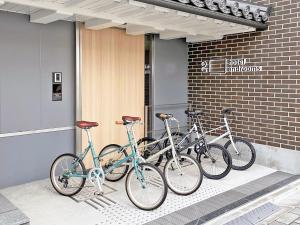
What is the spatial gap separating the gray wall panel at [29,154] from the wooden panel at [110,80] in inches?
16.6

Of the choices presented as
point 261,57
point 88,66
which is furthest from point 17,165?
point 261,57

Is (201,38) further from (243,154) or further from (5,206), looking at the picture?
(5,206)

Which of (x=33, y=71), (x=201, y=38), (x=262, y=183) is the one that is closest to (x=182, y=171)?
(x=262, y=183)

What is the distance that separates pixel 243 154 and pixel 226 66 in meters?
1.87

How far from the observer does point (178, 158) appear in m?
4.48

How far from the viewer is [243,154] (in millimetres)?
5930

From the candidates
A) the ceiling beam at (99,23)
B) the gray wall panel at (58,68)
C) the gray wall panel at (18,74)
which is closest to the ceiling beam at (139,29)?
the ceiling beam at (99,23)

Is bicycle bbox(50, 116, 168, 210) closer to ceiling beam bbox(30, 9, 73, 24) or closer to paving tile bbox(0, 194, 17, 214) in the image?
paving tile bbox(0, 194, 17, 214)

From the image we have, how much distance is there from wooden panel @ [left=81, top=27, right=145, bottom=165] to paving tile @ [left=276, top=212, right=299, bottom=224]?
3.14 m

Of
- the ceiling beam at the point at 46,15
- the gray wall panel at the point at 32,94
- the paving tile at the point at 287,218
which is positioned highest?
the ceiling beam at the point at 46,15

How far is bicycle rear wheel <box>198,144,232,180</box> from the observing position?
17.1ft

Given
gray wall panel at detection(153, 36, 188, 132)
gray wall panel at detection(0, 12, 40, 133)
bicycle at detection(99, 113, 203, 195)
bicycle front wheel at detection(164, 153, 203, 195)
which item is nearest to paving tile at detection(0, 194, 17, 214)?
gray wall panel at detection(0, 12, 40, 133)

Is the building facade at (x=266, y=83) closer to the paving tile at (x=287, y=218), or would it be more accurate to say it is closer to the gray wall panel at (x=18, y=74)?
the paving tile at (x=287, y=218)

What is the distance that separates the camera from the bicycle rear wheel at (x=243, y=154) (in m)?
5.77
